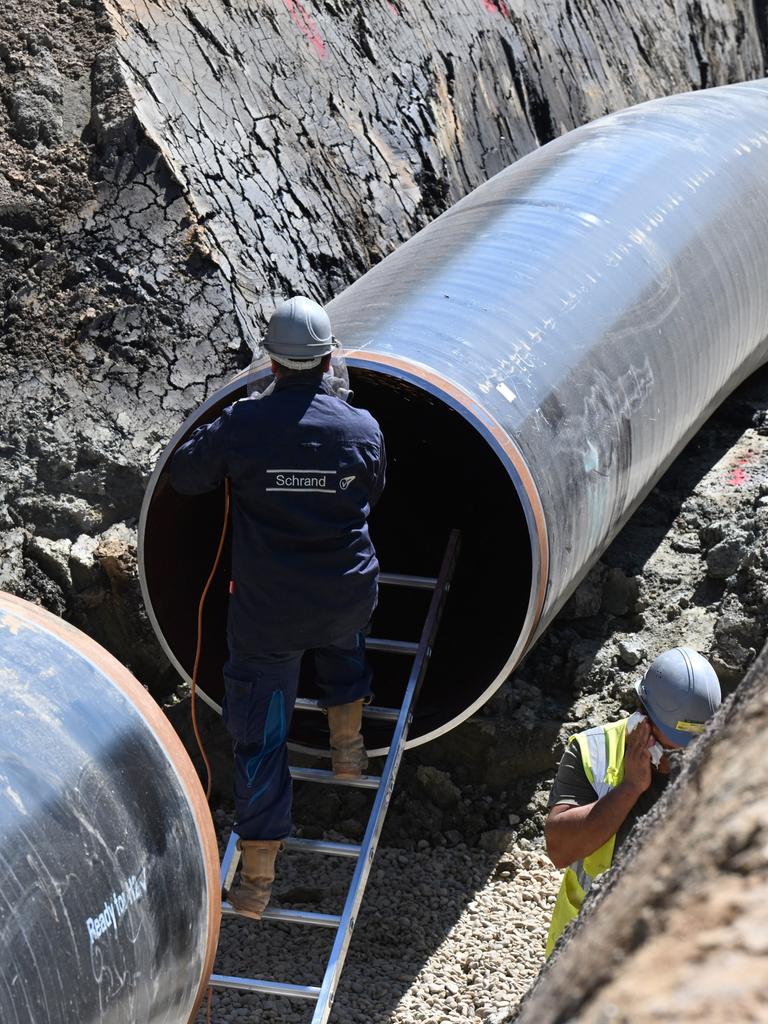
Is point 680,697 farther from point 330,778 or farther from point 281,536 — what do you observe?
point 330,778

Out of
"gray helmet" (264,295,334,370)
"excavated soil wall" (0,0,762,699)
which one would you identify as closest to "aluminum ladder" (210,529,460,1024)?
"excavated soil wall" (0,0,762,699)

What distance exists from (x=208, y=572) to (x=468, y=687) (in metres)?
1.10

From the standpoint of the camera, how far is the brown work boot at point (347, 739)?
4.33 meters

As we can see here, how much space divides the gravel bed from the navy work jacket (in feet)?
4.24

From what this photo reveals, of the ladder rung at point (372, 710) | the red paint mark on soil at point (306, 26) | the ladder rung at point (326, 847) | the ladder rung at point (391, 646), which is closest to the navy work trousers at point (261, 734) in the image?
the ladder rung at point (326, 847)

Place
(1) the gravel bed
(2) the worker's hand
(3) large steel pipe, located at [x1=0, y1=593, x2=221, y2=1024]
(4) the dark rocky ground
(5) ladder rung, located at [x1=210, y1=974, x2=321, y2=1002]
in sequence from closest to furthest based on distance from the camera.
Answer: (3) large steel pipe, located at [x1=0, y1=593, x2=221, y2=1024], (2) the worker's hand, (5) ladder rung, located at [x1=210, y1=974, x2=321, y2=1002], (1) the gravel bed, (4) the dark rocky ground

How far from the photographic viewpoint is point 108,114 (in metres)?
5.83

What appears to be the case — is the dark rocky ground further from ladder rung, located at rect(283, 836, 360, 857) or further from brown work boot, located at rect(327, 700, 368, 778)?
brown work boot, located at rect(327, 700, 368, 778)

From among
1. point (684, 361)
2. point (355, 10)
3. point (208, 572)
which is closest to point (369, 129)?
point (355, 10)

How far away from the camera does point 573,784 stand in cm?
359

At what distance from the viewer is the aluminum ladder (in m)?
3.89

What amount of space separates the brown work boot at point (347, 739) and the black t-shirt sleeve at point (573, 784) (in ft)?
3.08

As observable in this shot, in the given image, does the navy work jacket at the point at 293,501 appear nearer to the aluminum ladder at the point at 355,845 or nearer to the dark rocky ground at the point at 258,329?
the aluminum ladder at the point at 355,845

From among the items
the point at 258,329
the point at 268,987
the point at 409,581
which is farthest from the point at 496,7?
the point at 268,987
